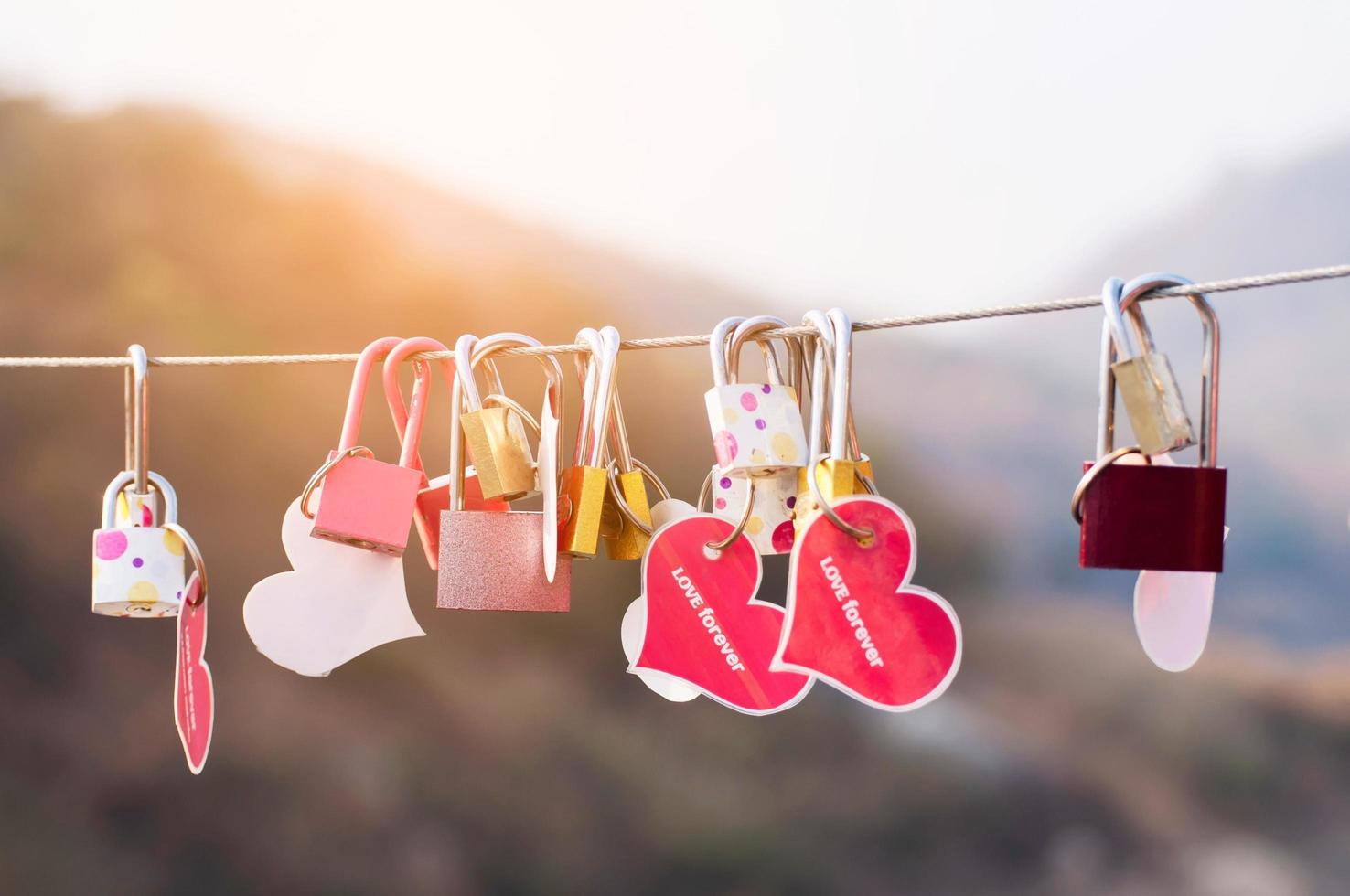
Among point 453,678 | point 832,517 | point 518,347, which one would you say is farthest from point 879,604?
point 453,678

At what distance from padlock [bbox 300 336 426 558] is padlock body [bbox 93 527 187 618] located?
0.37 feet

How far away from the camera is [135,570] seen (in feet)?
2.59

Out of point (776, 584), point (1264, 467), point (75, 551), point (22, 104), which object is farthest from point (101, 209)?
point (1264, 467)

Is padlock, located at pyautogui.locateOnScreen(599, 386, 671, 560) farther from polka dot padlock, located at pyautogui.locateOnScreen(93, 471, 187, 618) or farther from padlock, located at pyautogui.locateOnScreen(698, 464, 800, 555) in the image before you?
polka dot padlock, located at pyautogui.locateOnScreen(93, 471, 187, 618)

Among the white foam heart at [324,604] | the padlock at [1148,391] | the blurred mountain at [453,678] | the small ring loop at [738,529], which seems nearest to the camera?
the padlock at [1148,391]

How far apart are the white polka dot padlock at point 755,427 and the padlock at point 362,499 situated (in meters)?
0.22

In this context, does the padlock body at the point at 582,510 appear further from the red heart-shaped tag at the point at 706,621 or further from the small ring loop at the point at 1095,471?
the small ring loop at the point at 1095,471

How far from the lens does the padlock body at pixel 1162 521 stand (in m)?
0.59

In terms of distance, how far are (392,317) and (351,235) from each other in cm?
16

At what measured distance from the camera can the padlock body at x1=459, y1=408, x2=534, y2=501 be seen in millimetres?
723

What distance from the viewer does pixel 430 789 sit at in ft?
6.51

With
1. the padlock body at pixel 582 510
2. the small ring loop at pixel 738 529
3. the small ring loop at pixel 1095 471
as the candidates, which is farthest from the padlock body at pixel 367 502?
the small ring loop at pixel 1095 471

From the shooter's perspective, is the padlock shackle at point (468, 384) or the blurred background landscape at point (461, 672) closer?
the padlock shackle at point (468, 384)

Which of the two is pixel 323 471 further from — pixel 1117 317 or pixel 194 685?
pixel 1117 317
